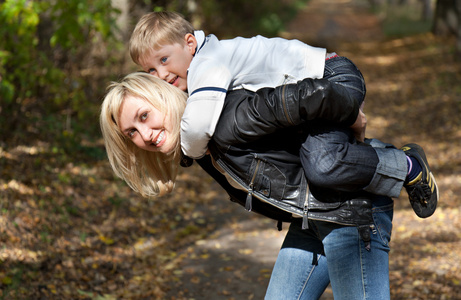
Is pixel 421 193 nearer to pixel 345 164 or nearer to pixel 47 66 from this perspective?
pixel 345 164

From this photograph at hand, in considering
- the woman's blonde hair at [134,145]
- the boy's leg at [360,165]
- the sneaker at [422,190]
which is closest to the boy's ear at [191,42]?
the woman's blonde hair at [134,145]

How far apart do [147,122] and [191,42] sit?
1.62 feet

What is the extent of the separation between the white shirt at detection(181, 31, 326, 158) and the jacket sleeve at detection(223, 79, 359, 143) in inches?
4.3

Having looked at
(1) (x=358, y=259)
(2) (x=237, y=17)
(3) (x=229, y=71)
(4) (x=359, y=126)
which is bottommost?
(2) (x=237, y=17)

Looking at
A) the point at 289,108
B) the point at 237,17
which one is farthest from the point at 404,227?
the point at 237,17

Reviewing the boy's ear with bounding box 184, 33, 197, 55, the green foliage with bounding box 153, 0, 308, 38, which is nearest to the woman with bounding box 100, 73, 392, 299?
the boy's ear with bounding box 184, 33, 197, 55

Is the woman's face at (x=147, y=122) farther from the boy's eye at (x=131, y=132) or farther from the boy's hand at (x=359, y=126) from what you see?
the boy's hand at (x=359, y=126)

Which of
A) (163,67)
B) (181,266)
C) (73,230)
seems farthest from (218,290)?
(163,67)

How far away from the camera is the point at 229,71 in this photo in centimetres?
214

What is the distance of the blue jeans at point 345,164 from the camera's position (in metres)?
2.07

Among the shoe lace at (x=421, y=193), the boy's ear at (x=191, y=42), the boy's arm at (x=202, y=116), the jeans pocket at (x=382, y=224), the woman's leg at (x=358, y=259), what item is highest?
the boy's ear at (x=191, y=42)

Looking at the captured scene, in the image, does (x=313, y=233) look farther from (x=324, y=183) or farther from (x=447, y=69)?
(x=447, y=69)

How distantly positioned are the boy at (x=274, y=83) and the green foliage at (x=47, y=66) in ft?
10.7

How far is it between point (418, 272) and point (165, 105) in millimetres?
3549
